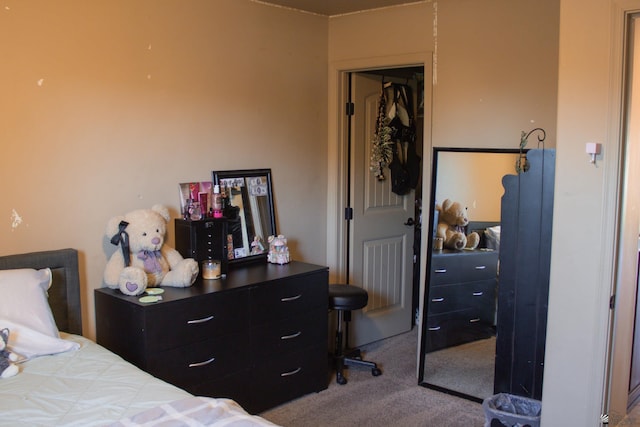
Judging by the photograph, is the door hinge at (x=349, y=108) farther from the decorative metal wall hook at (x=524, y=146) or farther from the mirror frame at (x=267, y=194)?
the decorative metal wall hook at (x=524, y=146)

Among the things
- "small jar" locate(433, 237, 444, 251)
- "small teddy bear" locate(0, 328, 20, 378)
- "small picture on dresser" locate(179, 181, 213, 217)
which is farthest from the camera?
"small jar" locate(433, 237, 444, 251)

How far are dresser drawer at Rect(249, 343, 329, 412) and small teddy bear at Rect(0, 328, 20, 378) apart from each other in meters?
1.33

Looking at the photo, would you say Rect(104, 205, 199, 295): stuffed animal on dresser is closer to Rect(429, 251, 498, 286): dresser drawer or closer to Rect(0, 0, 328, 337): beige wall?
Rect(0, 0, 328, 337): beige wall

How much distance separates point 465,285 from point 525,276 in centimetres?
49

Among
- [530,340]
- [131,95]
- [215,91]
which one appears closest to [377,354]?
[530,340]

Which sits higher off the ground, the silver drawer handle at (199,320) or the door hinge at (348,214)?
the door hinge at (348,214)

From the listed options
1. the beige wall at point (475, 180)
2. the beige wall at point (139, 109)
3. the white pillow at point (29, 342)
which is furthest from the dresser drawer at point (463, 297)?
the white pillow at point (29, 342)

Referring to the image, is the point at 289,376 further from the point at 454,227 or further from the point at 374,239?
the point at 374,239

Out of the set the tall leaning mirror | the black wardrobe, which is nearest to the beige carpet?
the tall leaning mirror

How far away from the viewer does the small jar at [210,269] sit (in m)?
3.32

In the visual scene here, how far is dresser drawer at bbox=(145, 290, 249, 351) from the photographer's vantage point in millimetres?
2850

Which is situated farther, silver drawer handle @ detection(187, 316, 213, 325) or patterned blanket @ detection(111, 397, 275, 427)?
silver drawer handle @ detection(187, 316, 213, 325)

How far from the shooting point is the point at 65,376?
7.64 feet

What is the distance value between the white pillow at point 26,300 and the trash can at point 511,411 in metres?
2.06
